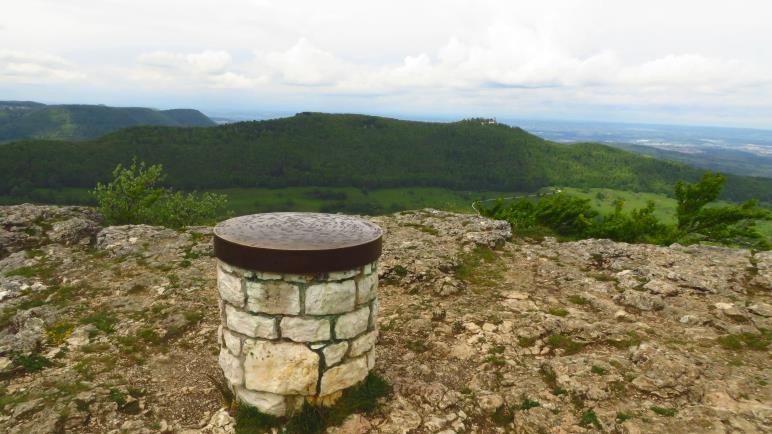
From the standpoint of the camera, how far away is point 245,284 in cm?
526

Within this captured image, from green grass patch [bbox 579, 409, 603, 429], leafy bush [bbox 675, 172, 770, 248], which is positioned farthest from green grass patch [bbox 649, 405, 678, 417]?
leafy bush [bbox 675, 172, 770, 248]

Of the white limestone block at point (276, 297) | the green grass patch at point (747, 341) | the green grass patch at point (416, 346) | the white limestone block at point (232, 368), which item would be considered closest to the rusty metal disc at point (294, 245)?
the white limestone block at point (276, 297)

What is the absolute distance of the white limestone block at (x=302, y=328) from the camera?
520 centimetres

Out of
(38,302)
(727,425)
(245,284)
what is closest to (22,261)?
(38,302)

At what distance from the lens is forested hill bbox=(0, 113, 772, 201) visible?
111m

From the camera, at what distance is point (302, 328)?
17.1 feet

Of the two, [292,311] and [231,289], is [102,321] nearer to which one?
[231,289]

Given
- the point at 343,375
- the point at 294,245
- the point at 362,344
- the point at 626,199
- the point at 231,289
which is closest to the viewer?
the point at 294,245

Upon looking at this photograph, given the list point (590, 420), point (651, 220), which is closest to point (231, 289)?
point (590, 420)

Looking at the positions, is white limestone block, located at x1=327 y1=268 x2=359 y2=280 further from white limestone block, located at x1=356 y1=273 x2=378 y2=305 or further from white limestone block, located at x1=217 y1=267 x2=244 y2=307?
white limestone block, located at x1=217 y1=267 x2=244 y2=307

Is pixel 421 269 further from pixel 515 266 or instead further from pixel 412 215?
pixel 412 215

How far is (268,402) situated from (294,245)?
85.3 inches

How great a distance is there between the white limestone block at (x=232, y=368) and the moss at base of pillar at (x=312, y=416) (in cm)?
38

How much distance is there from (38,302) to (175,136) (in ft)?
484
